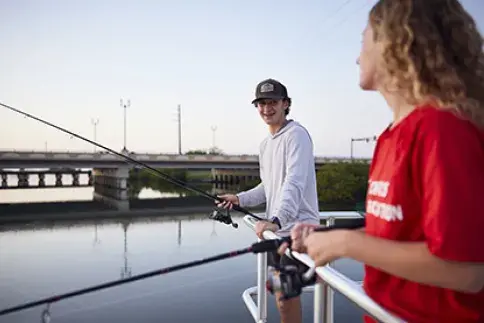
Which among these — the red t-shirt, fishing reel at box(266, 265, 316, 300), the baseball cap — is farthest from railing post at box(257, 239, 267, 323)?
the red t-shirt

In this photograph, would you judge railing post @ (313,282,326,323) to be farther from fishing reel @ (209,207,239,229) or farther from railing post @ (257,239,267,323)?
fishing reel @ (209,207,239,229)

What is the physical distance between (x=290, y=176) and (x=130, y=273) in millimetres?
9464

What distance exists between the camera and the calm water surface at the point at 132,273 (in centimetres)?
761

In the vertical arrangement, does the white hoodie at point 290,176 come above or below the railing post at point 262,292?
above

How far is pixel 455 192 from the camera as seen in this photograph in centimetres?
93

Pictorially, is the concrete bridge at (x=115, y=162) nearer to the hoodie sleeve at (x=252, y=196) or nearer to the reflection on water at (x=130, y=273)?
the reflection on water at (x=130, y=273)

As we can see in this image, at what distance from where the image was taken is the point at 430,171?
0.98 m

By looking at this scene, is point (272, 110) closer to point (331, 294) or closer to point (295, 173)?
point (295, 173)

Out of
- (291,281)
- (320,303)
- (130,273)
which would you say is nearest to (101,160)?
(130,273)

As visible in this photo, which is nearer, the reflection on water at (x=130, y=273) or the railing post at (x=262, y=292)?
the railing post at (x=262, y=292)

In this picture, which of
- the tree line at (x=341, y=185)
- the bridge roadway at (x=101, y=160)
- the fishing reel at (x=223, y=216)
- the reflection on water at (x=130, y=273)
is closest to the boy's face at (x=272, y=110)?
the fishing reel at (x=223, y=216)

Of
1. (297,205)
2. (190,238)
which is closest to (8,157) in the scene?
(190,238)

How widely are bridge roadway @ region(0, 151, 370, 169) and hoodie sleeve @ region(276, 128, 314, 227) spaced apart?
3418 centimetres

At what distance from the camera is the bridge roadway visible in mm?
34812
